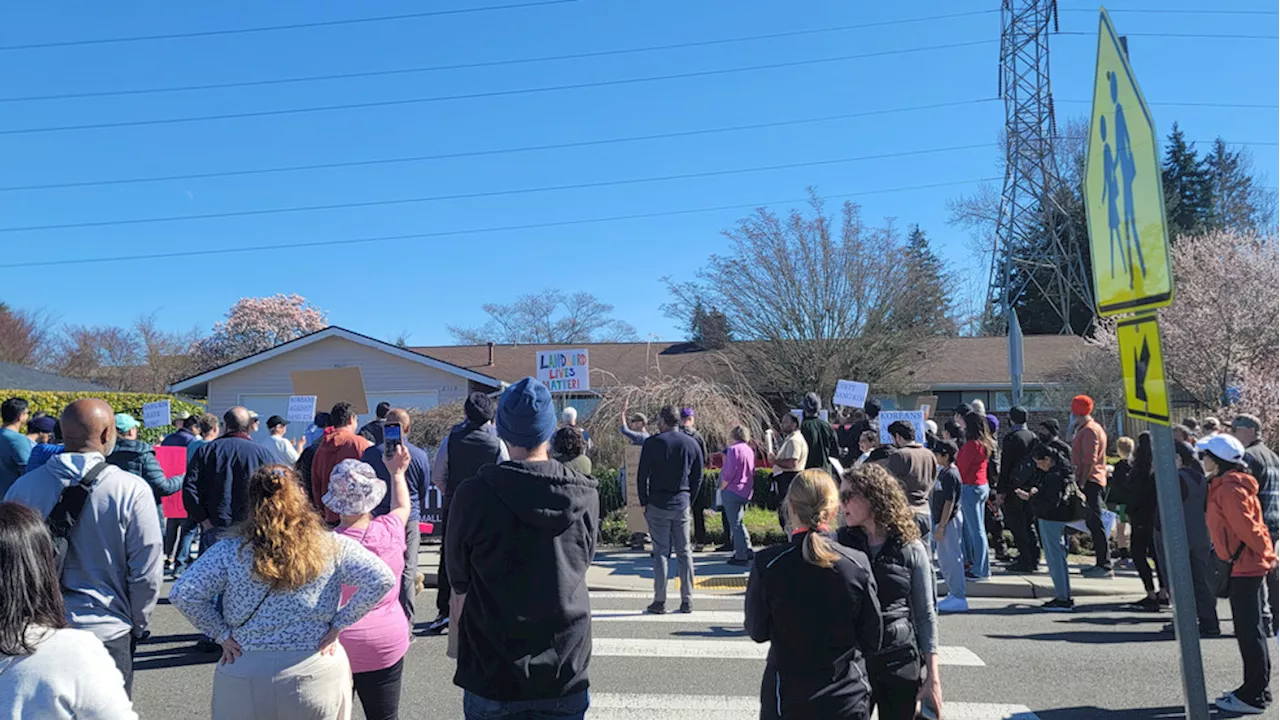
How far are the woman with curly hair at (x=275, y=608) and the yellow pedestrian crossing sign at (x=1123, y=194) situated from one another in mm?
3023

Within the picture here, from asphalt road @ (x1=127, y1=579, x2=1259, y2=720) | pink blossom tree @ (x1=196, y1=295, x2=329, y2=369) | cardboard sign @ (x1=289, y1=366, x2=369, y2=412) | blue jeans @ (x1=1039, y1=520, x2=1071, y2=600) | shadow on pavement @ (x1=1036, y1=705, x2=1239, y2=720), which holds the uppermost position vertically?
pink blossom tree @ (x1=196, y1=295, x2=329, y2=369)

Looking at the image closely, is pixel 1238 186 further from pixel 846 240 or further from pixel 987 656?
pixel 987 656

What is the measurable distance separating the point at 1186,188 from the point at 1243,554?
50.0 m

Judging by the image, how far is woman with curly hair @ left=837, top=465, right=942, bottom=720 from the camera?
12.8 feet

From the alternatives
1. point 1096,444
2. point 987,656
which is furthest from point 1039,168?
point 987,656

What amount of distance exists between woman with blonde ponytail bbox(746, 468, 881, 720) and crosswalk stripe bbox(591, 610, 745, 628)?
4.76 metres

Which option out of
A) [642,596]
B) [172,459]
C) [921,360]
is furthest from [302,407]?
[921,360]

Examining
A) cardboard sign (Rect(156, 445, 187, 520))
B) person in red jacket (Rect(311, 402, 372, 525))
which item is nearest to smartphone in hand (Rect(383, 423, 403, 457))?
person in red jacket (Rect(311, 402, 372, 525))

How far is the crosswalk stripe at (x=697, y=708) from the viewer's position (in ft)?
18.4

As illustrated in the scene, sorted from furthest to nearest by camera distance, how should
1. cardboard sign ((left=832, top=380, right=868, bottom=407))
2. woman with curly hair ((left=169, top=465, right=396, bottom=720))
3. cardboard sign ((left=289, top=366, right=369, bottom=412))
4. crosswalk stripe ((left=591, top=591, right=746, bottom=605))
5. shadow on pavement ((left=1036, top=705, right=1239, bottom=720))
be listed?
cardboard sign ((left=832, top=380, right=868, bottom=407))
cardboard sign ((left=289, top=366, right=369, bottom=412))
crosswalk stripe ((left=591, top=591, right=746, bottom=605))
shadow on pavement ((left=1036, top=705, right=1239, bottom=720))
woman with curly hair ((left=169, top=465, right=396, bottom=720))

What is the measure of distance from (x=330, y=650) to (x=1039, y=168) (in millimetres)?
42085

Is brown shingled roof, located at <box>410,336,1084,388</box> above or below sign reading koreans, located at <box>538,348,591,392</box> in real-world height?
above

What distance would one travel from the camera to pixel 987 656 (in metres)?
7.05

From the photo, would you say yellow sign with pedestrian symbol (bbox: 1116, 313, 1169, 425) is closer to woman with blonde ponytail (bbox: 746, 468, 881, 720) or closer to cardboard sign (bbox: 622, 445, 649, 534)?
woman with blonde ponytail (bbox: 746, 468, 881, 720)
